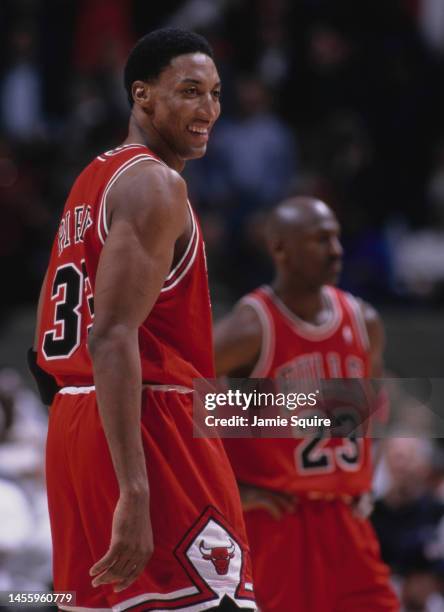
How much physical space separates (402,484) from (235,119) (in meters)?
4.34

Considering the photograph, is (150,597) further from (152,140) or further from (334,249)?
(334,249)

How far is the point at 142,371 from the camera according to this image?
3.15m

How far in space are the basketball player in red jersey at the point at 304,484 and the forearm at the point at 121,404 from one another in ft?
6.34

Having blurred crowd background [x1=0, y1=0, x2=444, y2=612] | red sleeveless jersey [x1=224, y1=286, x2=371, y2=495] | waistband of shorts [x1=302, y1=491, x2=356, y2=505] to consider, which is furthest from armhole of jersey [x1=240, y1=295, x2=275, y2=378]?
blurred crowd background [x1=0, y1=0, x2=444, y2=612]

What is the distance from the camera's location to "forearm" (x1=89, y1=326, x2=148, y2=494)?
287 cm

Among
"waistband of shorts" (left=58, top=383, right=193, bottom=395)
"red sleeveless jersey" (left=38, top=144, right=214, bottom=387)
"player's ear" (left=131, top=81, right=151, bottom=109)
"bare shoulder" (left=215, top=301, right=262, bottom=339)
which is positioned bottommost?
"waistband of shorts" (left=58, top=383, right=193, bottom=395)

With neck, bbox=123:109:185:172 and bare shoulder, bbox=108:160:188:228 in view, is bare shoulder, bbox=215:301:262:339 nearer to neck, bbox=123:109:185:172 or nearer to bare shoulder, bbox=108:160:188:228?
neck, bbox=123:109:185:172

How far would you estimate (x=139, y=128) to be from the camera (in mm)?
3426

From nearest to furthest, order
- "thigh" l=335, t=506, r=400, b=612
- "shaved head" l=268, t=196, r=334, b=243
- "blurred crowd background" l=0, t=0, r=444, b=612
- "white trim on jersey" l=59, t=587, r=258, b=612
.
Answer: "white trim on jersey" l=59, t=587, r=258, b=612, "thigh" l=335, t=506, r=400, b=612, "shaved head" l=268, t=196, r=334, b=243, "blurred crowd background" l=0, t=0, r=444, b=612

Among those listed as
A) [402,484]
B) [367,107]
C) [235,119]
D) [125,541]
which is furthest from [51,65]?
[125,541]

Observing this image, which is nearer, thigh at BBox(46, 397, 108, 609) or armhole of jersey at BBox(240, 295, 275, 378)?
thigh at BBox(46, 397, 108, 609)

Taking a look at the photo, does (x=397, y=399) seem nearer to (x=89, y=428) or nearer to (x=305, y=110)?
(x=89, y=428)

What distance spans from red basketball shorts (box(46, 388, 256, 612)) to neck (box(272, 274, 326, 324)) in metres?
1.95

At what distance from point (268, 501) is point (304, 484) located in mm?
162
